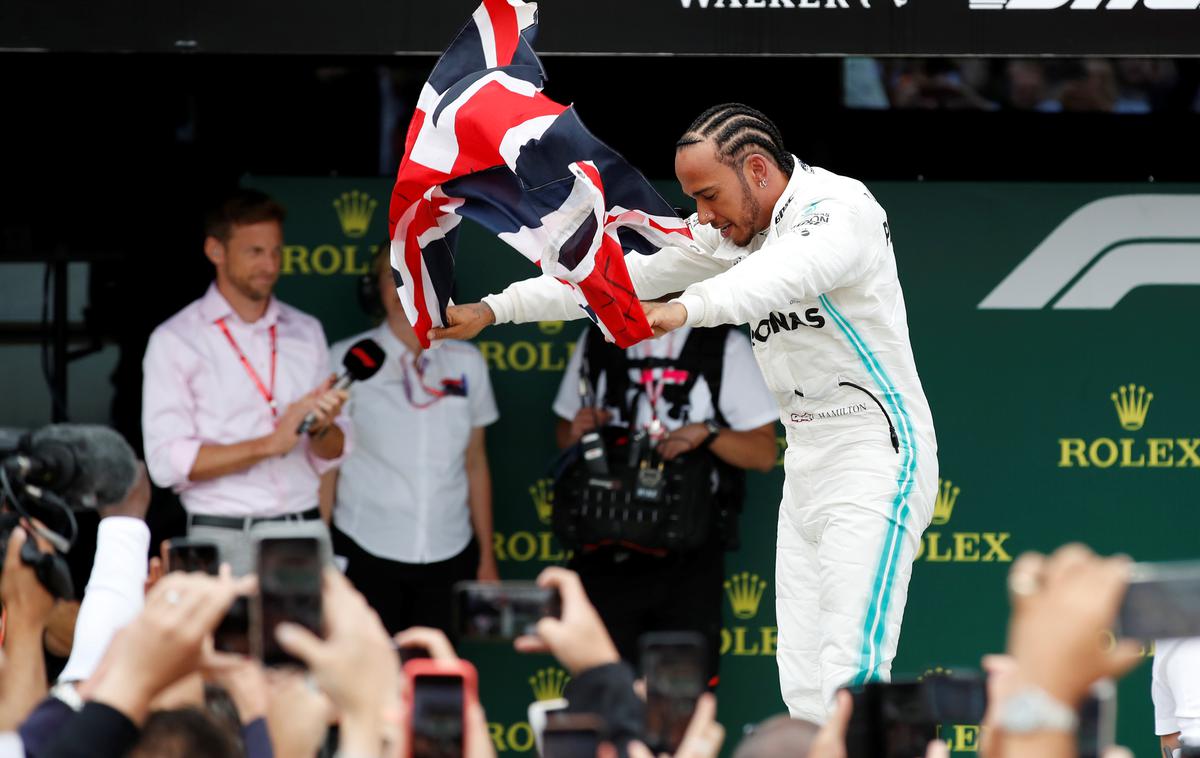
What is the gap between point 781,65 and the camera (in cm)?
575

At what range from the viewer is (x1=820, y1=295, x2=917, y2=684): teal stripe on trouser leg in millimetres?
3854

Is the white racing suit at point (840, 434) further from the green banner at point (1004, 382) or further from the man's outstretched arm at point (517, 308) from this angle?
the green banner at point (1004, 382)

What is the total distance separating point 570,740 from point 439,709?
169 millimetres

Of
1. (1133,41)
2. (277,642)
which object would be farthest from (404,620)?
(277,642)

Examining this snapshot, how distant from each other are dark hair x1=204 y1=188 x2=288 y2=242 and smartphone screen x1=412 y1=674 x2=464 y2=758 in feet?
11.7

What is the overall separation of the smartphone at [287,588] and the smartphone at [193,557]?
28cm

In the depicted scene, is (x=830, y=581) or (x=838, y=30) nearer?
(x=830, y=581)

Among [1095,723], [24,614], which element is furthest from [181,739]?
[1095,723]

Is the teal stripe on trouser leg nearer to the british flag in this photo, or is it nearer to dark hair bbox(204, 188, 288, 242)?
the british flag

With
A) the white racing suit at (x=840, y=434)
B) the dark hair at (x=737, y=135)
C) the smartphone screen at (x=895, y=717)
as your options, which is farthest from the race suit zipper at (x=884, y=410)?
the smartphone screen at (x=895, y=717)

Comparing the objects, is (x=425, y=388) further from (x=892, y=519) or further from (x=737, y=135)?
(x=892, y=519)

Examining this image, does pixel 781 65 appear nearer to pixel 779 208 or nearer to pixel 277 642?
pixel 779 208

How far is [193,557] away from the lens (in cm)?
225

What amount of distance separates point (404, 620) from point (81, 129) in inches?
77.4
